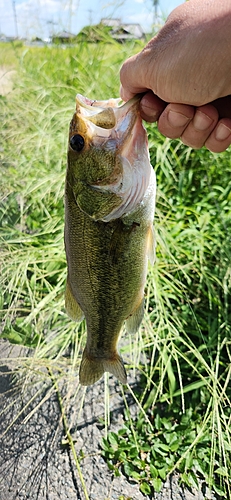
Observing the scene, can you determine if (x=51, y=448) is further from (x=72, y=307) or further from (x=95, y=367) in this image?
(x=72, y=307)

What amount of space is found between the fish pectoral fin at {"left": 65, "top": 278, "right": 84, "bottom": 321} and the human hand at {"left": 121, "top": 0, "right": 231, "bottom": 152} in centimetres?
58

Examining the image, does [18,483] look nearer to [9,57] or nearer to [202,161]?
[202,161]

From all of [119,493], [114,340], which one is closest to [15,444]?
[119,493]

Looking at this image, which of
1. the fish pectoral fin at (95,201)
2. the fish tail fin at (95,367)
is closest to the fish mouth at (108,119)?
the fish pectoral fin at (95,201)

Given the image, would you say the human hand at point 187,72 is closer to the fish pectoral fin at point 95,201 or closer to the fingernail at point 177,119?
the fingernail at point 177,119

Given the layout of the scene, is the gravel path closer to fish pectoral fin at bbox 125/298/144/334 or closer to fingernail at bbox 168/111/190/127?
Result: fish pectoral fin at bbox 125/298/144/334

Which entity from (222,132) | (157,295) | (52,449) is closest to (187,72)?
(222,132)

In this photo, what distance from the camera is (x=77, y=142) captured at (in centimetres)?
127

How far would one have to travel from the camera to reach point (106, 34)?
3.92 metres

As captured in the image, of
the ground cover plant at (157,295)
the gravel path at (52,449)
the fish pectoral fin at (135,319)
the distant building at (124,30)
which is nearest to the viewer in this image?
the fish pectoral fin at (135,319)

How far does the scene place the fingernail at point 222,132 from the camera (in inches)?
57.7

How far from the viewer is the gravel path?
88.5 inches

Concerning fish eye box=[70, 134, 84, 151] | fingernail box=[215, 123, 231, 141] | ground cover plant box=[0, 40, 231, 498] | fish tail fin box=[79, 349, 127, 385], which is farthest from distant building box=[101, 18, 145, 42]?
fish tail fin box=[79, 349, 127, 385]

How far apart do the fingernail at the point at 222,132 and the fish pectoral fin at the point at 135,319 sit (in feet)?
1.90
